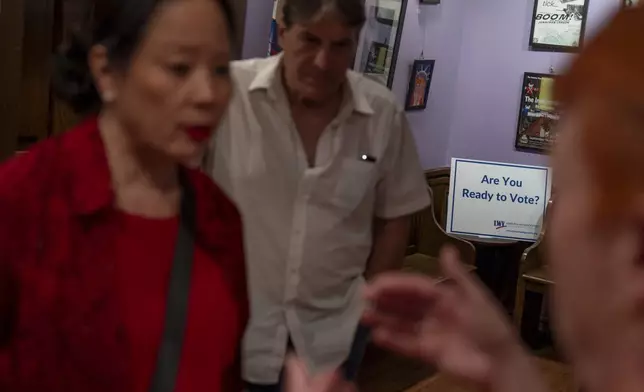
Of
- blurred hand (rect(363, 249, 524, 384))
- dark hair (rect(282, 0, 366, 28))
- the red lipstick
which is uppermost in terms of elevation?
dark hair (rect(282, 0, 366, 28))

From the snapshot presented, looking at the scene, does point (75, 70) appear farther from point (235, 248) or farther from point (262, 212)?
point (262, 212)

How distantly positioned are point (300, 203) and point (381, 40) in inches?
97.7

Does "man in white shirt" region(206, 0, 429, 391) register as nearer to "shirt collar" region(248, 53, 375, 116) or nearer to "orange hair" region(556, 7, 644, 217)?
"shirt collar" region(248, 53, 375, 116)

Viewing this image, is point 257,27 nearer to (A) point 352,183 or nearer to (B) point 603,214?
(A) point 352,183

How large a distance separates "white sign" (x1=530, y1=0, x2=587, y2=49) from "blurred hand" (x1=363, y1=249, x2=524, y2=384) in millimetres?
3991

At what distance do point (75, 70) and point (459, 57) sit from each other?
3.96 m

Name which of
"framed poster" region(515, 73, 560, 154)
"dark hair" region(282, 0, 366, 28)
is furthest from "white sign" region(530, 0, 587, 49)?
"dark hair" region(282, 0, 366, 28)

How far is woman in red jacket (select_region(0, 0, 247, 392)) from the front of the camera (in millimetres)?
828

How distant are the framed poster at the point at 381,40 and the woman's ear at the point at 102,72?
2864 mm

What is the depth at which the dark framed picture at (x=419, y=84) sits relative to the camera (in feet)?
14.0

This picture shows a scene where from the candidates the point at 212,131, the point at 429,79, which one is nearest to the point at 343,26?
the point at 212,131

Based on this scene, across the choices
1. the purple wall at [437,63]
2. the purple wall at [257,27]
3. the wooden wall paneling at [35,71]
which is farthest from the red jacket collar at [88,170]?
the purple wall at [437,63]

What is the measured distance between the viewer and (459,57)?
4691mm

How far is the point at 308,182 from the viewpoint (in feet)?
5.22
